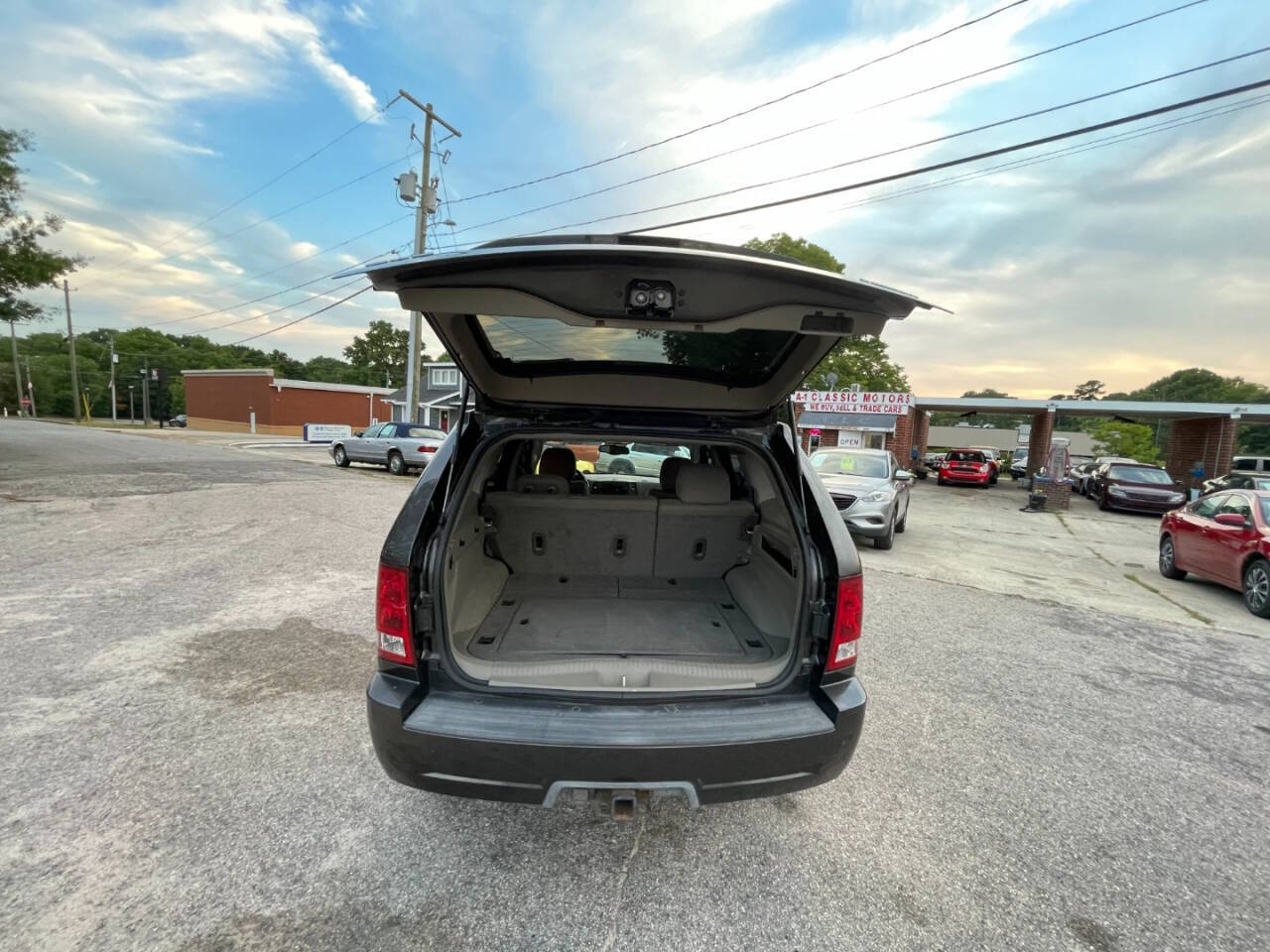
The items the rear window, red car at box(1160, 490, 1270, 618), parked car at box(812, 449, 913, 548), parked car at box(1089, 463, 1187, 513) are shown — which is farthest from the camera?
parked car at box(1089, 463, 1187, 513)

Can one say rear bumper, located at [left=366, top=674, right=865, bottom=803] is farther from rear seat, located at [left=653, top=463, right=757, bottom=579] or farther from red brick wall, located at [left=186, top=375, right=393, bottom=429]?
red brick wall, located at [left=186, top=375, right=393, bottom=429]

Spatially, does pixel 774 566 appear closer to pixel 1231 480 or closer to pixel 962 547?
pixel 962 547

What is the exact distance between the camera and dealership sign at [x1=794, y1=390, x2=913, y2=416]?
22.6m

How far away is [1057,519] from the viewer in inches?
544

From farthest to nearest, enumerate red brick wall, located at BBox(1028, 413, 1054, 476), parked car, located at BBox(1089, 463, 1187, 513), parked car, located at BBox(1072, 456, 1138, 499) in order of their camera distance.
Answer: red brick wall, located at BBox(1028, 413, 1054, 476)
parked car, located at BBox(1072, 456, 1138, 499)
parked car, located at BBox(1089, 463, 1187, 513)

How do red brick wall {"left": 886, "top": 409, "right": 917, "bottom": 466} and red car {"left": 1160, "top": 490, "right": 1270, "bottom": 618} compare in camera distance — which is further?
red brick wall {"left": 886, "top": 409, "right": 917, "bottom": 466}

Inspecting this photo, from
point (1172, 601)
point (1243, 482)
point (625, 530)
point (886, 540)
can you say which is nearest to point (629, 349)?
point (625, 530)

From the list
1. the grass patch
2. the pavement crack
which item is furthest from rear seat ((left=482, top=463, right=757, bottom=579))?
the grass patch

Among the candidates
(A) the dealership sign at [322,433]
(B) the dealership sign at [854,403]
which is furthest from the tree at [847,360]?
(A) the dealership sign at [322,433]

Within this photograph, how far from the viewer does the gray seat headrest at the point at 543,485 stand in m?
3.51

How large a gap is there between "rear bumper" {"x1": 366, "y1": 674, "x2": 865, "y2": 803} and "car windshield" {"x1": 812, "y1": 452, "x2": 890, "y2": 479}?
7417mm

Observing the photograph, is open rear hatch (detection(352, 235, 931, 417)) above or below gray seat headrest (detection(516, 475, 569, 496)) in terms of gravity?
above

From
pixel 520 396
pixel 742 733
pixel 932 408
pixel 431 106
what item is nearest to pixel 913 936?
pixel 742 733

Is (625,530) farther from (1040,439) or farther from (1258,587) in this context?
(1040,439)
